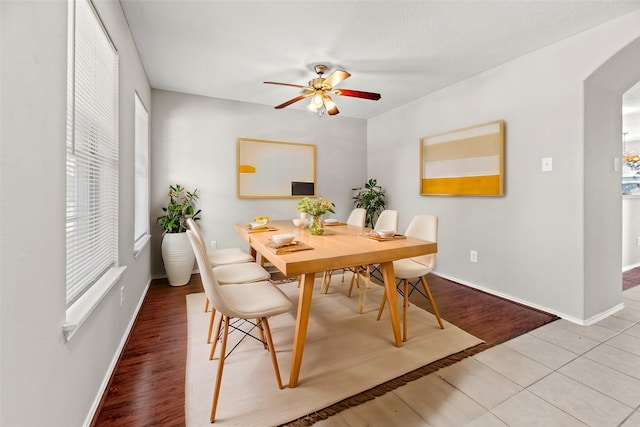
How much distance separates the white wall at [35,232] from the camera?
782mm

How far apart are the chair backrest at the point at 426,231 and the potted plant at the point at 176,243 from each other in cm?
267

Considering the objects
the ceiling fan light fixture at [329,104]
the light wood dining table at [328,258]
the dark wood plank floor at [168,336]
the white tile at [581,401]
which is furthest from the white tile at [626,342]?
the ceiling fan light fixture at [329,104]

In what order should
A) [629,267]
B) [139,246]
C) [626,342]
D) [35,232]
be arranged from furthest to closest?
1. [629,267]
2. [139,246]
3. [626,342]
4. [35,232]

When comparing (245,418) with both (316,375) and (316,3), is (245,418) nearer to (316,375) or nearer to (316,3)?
(316,375)

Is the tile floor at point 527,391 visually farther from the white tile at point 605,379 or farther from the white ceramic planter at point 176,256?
the white ceramic planter at point 176,256

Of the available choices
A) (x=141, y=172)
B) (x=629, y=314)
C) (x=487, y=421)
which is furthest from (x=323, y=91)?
(x=629, y=314)

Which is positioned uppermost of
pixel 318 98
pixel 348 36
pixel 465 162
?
pixel 348 36

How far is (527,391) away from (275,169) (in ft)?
12.4

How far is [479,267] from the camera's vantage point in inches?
127

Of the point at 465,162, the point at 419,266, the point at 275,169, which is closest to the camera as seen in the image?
the point at 419,266

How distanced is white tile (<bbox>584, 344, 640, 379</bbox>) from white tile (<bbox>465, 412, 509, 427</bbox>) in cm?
109

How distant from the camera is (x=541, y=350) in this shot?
197 centimetres

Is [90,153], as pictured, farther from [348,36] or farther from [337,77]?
[348,36]

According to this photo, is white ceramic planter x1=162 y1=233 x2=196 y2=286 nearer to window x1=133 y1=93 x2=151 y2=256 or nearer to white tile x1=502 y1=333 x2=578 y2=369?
window x1=133 y1=93 x2=151 y2=256
